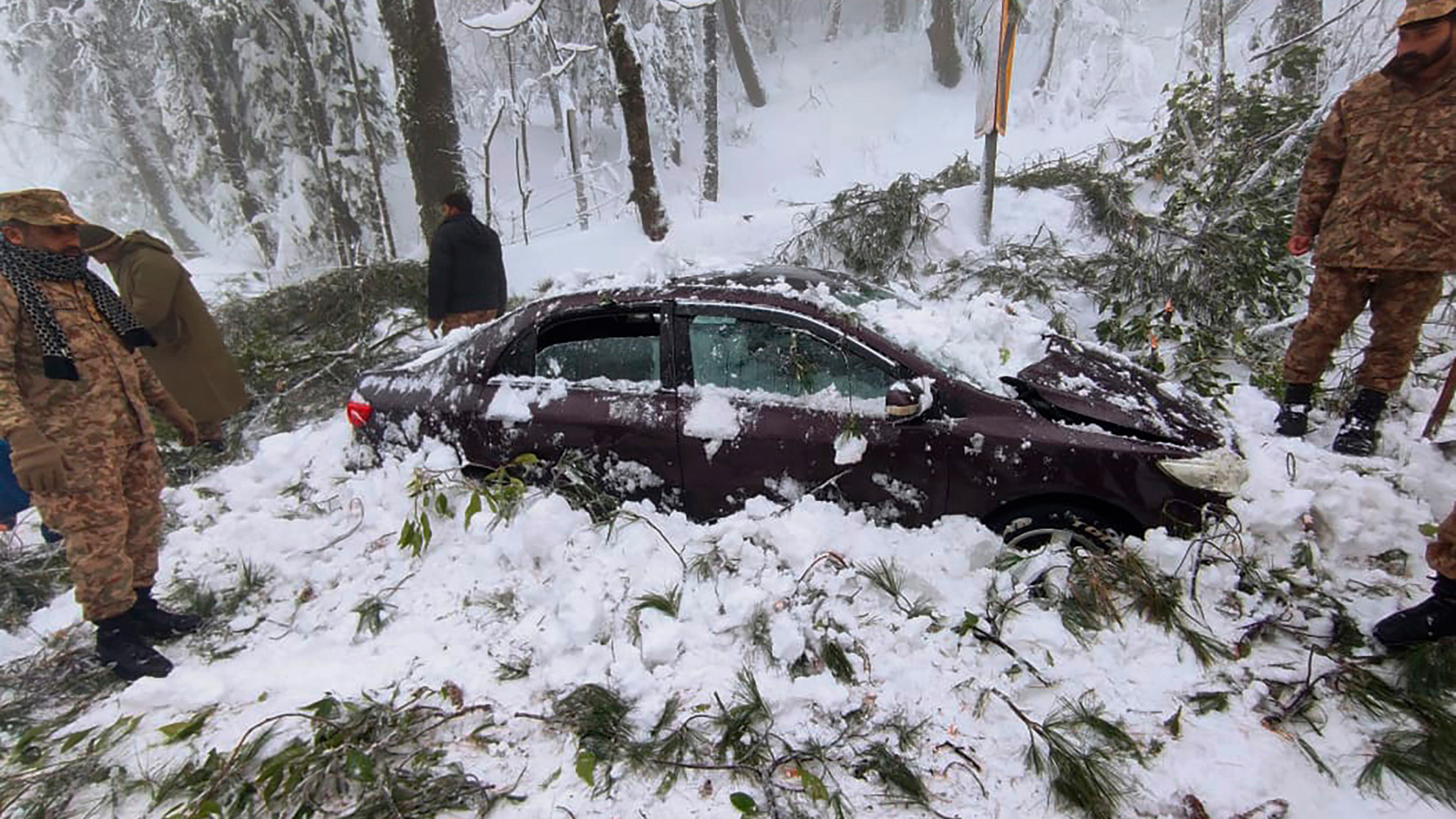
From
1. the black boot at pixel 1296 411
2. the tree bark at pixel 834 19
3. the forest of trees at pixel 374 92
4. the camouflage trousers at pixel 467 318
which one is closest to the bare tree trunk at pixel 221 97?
the forest of trees at pixel 374 92

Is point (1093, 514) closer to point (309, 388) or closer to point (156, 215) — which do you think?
point (309, 388)

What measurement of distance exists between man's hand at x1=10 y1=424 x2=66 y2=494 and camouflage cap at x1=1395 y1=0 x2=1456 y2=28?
226 inches

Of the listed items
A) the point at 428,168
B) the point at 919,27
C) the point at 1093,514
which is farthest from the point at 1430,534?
→ the point at 919,27

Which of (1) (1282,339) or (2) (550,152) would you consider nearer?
(1) (1282,339)

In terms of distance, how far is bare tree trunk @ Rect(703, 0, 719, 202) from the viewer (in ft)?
52.7

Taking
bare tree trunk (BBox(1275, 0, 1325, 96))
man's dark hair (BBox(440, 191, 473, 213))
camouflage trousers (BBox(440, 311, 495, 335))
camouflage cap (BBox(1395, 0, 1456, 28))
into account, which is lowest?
camouflage trousers (BBox(440, 311, 495, 335))

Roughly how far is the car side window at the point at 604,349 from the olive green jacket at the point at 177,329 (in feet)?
8.27

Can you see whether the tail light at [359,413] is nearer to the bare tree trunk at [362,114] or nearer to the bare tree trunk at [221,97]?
the bare tree trunk at [362,114]

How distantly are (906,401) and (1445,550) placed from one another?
1.83 metres

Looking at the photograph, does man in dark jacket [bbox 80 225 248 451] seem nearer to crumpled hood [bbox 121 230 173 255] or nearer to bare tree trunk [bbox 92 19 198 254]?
crumpled hood [bbox 121 230 173 255]

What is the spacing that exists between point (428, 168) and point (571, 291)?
19.0 feet

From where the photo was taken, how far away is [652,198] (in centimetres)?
764

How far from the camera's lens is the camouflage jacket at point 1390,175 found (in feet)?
9.95

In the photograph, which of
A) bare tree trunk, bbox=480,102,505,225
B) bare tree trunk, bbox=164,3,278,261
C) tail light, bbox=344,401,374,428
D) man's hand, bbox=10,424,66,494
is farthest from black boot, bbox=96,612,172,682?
bare tree trunk, bbox=164,3,278,261
